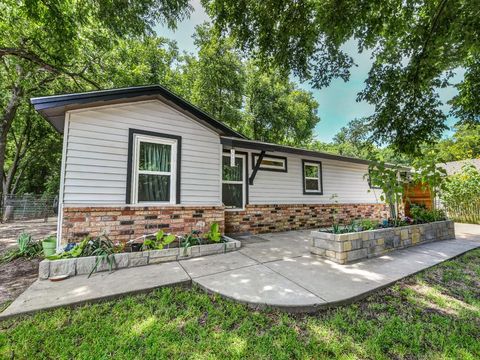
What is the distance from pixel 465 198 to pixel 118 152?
45.5ft

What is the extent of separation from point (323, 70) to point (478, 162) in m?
17.6

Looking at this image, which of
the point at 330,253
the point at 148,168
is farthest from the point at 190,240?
the point at 330,253

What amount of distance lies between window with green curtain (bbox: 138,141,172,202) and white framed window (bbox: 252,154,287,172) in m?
2.98

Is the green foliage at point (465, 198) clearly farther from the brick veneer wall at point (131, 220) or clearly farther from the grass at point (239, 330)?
the brick veneer wall at point (131, 220)

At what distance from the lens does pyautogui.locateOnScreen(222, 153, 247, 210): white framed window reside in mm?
6414

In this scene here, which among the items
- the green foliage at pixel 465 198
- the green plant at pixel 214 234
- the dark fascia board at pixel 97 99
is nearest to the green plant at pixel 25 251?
the dark fascia board at pixel 97 99

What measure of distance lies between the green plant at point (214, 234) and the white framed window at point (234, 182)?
4.58 feet

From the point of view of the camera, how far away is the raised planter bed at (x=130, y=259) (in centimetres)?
324

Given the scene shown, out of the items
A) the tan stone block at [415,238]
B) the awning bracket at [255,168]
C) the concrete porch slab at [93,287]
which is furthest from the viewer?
Result: the awning bracket at [255,168]

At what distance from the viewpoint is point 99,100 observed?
406cm

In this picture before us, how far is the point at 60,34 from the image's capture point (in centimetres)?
554

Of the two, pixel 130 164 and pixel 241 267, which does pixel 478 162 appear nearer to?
pixel 241 267

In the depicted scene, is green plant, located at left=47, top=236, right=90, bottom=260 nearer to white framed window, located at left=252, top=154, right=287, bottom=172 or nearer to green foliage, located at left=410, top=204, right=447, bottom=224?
white framed window, located at left=252, top=154, right=287, bottom=172

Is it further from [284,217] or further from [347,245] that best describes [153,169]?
[284,217]
